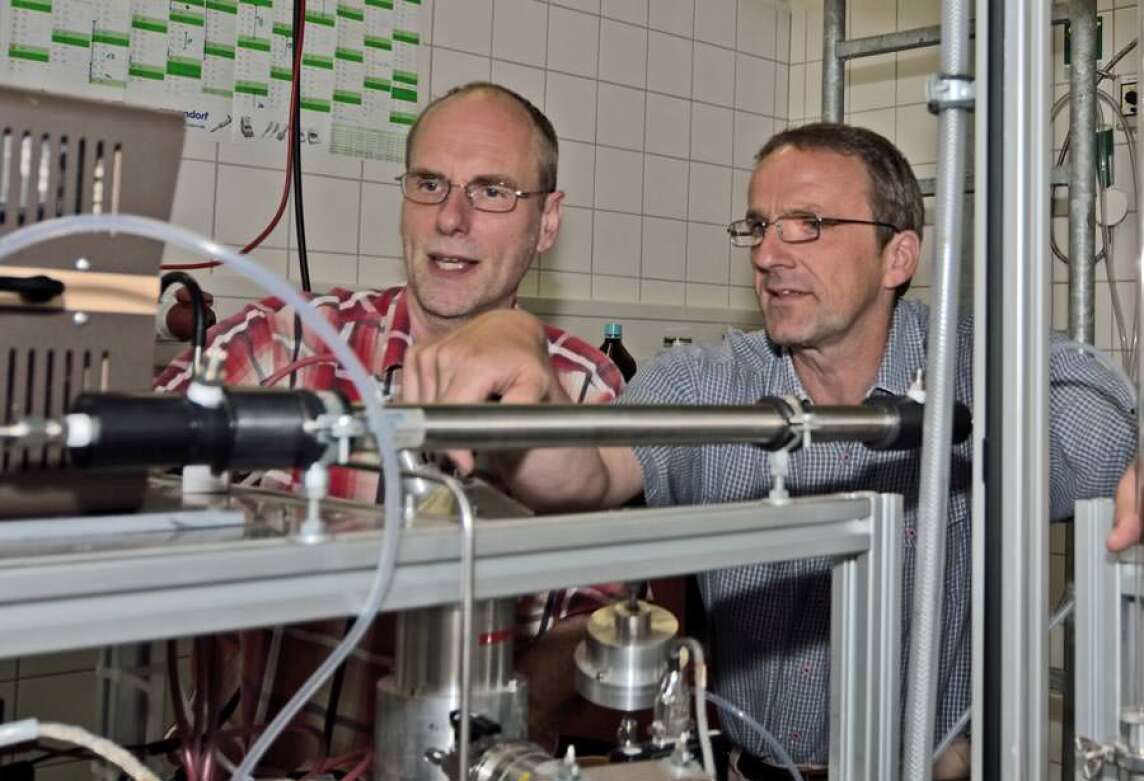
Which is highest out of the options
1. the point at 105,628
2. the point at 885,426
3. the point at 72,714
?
the point at 885,426

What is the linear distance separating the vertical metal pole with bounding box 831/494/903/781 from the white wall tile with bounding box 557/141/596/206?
6.51 ft

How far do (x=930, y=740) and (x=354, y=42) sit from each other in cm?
199

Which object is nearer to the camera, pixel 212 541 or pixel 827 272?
pixel 212 541

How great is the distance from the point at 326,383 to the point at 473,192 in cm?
38

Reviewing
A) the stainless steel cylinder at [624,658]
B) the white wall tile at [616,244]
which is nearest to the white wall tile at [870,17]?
the white wall tile at [616,244]

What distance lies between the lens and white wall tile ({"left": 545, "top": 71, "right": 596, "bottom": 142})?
9.00 ft

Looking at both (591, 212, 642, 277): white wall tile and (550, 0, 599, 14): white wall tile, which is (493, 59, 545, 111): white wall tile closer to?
(550, 0, 599, 14): white wall tile

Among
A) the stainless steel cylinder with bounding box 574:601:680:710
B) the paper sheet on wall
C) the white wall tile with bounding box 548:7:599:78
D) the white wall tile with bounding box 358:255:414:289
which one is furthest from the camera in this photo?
the white wall tile with bounding box 548:7:599:78

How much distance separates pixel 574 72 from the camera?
2.78m

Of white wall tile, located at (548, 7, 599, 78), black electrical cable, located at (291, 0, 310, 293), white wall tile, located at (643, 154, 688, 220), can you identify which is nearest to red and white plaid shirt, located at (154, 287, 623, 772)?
black electrical cable, located at (291, 0, 310, 293)

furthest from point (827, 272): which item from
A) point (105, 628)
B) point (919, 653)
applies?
point (105, 628)

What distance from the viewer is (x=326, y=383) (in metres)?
1.59

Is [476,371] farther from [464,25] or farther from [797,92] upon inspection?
[797,92]

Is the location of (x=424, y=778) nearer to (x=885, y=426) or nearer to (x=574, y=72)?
(x=885, y=426)
